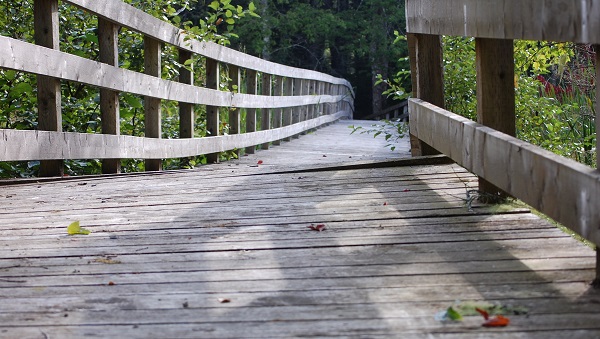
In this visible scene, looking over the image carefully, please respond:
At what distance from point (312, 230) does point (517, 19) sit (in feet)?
3.63

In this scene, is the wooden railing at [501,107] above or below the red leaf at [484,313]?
above

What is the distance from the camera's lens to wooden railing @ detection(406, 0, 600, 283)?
2186mm

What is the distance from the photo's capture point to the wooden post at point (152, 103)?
595cm

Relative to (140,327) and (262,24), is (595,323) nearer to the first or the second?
(140,327)

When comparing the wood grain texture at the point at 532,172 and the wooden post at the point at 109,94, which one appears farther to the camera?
the wooden post at the point at 109,94

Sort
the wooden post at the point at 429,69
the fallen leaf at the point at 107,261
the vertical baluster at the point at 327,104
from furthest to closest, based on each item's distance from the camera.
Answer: the vertical baluster at the point at 327,104, the wooden post at the point at 429,69, the fallen leaf at the point at 107,261

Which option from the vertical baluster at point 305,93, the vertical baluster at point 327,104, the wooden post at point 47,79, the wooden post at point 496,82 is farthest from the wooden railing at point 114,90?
the vertical baluster at point 327,104

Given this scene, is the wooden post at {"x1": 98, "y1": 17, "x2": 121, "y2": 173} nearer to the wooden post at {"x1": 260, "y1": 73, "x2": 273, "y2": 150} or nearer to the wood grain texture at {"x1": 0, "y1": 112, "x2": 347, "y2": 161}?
the wood grain texture at {"x1": 0, "y1": 112, "x2": 347, "y2": 161}

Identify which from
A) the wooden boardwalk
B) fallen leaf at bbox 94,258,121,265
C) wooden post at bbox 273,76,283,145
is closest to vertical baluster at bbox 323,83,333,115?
wooden post at bbox 273,76,283,145

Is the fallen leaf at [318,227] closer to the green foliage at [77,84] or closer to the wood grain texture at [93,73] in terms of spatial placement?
the wood grain texture at [93,73]

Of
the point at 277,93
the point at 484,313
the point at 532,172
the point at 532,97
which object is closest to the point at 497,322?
the point at 484,313

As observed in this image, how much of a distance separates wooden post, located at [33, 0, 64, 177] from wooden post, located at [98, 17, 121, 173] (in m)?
0.57

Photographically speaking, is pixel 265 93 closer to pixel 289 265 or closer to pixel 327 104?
pixel 289 265

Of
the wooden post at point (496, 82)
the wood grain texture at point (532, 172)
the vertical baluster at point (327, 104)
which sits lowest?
the wood grain texture at point (532, 172)
